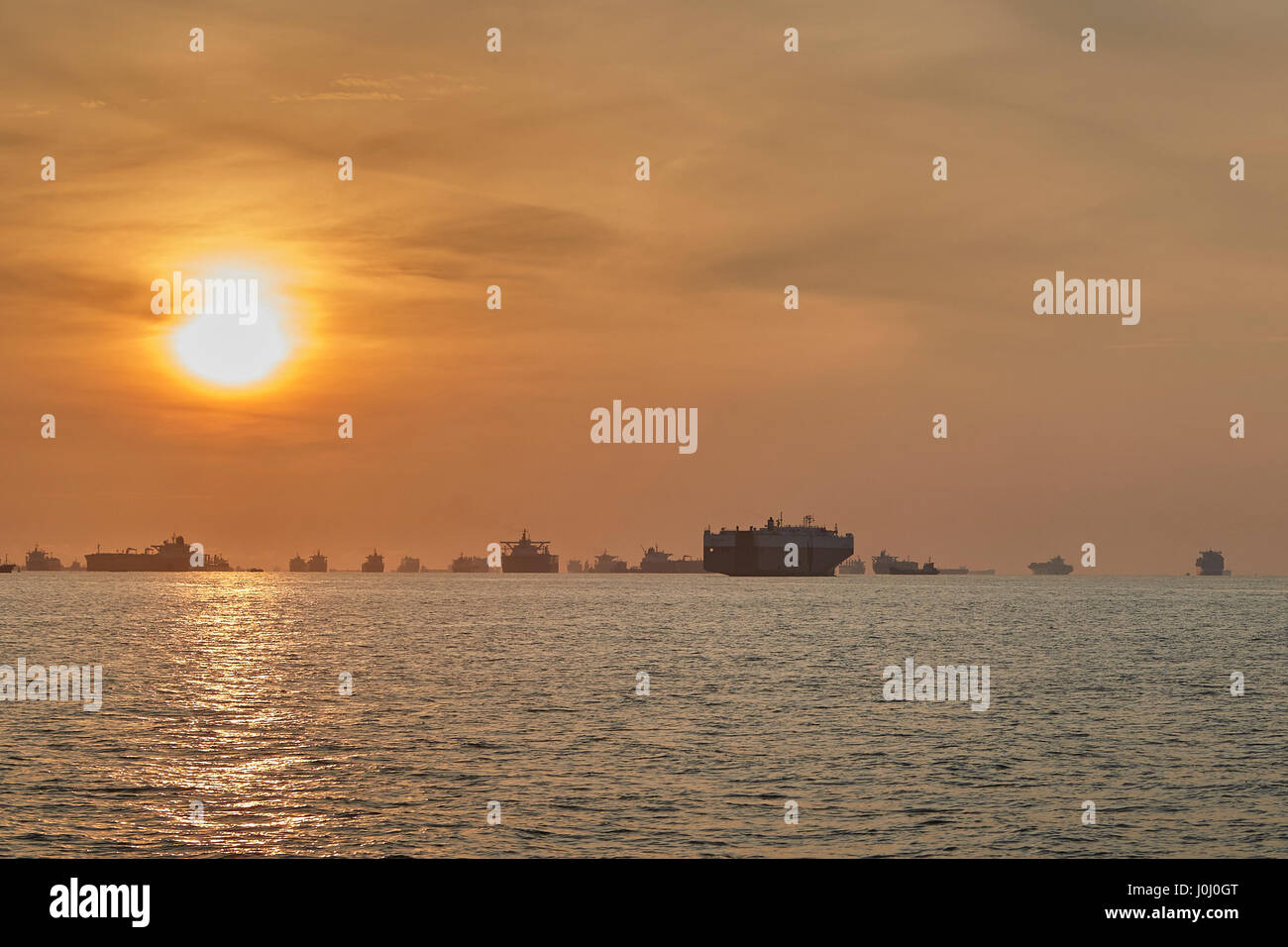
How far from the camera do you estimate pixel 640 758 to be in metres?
40.6

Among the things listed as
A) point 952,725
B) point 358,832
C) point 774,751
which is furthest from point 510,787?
point 952,725

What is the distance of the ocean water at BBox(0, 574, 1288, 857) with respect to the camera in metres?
28.8

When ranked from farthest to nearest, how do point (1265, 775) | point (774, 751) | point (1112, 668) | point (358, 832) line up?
point (1112, 668), point (774, 751), point (1265, 775), point (358, 832)

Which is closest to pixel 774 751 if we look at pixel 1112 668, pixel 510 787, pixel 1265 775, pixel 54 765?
pixel 510 787

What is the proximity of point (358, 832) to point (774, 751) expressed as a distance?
59.4 feet

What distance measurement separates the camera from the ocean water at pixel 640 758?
28.8 metres

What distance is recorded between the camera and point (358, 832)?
28812mm

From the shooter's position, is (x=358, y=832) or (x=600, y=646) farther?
(x=600, y=646)
